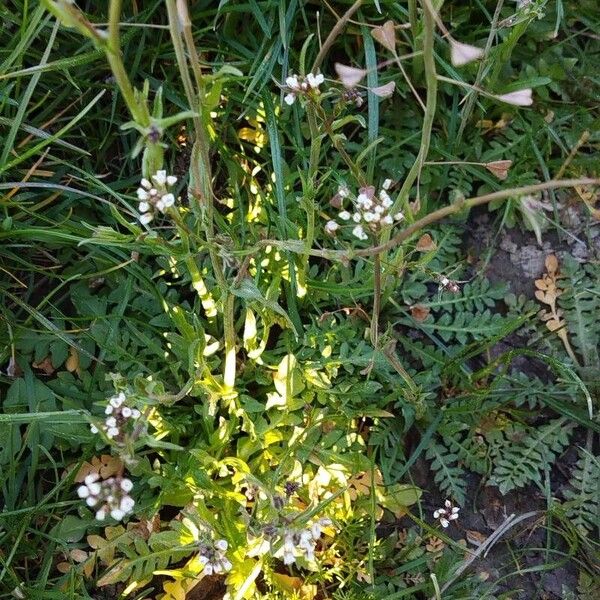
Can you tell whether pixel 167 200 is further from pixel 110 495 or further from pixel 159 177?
pixel 110 495

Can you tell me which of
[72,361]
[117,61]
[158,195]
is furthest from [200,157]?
[72,361]

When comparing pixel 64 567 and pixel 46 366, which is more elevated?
pixel 46 366

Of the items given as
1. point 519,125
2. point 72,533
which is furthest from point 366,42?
point 72,533

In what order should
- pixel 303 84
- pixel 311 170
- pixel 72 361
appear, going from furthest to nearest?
pixel 72 361
pixel 311 170
pixel 303 84

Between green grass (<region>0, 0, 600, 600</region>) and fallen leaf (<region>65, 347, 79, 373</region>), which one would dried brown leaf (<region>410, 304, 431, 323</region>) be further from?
fallen leaf (<region>65, 347, 79, 373</region>)

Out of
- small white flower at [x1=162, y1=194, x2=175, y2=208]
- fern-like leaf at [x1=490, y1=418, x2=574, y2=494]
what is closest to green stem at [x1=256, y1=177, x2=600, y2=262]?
small white flower at [x1=162, y1=194, x2=175, y2=208]

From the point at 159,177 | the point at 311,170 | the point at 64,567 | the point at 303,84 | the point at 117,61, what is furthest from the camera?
the point at 64,567

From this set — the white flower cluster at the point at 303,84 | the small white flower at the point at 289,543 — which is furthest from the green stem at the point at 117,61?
the small white flower at the point at 289,543

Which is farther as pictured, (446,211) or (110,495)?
(110,495)
